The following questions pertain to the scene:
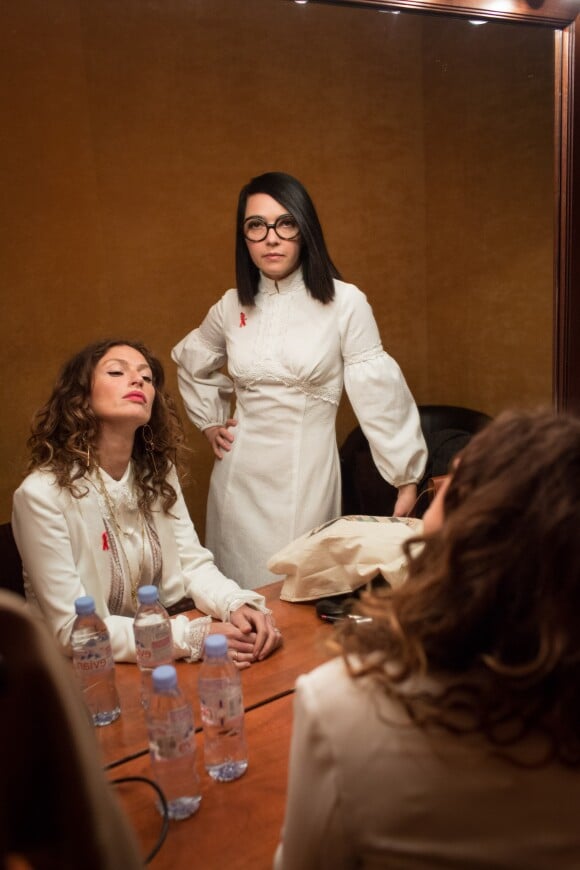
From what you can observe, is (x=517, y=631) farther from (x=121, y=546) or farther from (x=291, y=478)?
(x=291, y=478)

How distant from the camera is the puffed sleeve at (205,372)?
7.11 ft

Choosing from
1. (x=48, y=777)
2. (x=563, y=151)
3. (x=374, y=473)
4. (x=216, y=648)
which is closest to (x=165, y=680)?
(x=216, y=648)

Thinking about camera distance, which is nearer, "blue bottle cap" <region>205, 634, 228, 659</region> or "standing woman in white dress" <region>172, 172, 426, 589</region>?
"blue bottle cap" <region>205, 634, 228, 659</region>

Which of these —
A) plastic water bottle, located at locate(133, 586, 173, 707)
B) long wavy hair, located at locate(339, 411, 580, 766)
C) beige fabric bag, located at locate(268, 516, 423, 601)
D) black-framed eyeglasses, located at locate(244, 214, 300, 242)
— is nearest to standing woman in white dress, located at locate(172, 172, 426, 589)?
black-framed eyeglasses, located at locate(244, 214, 300, 242)

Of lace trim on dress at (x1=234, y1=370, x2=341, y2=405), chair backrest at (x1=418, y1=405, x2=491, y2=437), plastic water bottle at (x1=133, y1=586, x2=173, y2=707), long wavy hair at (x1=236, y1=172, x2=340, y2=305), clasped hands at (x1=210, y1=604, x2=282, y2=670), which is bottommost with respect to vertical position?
clasped hands at (x1=210, y1=604, x2=282, y2=670)

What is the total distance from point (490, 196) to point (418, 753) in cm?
198

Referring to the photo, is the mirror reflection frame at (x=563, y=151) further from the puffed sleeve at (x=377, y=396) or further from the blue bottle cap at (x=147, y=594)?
the blue bottle cap at (x=147, y=594)

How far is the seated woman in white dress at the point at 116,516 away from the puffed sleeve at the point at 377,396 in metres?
0.53

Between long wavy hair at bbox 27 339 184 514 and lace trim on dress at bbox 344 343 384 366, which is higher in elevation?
lace trim on dress at bbox 344 343 384 366

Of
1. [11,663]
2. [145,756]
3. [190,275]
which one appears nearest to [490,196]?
[190,275]

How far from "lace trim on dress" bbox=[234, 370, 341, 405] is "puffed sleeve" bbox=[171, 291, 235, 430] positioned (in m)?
0.12

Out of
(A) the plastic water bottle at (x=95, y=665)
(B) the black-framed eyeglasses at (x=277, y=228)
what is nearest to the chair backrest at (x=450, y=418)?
(B) the black-framed eyeglasses at (x=277, y=228)

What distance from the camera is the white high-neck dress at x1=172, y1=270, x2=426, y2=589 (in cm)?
204

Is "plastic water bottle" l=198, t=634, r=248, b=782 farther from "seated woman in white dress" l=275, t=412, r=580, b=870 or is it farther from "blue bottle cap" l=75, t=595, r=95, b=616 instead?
"seated woman in white dress" l=275, t=412, r=580, b=870
